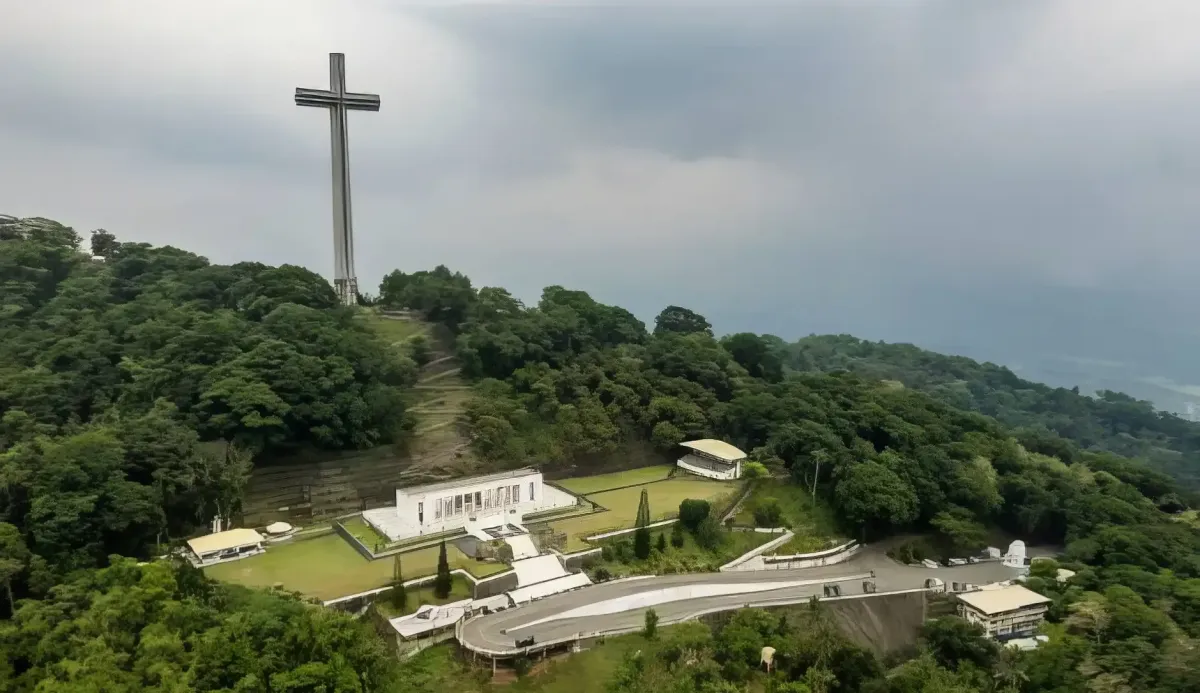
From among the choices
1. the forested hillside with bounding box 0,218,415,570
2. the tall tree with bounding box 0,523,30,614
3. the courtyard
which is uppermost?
the forested hillside with bounding box 0,218,415,570

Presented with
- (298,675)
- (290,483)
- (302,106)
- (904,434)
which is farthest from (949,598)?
(302,106)

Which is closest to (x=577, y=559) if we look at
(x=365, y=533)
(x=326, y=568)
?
(x=365, y=533)

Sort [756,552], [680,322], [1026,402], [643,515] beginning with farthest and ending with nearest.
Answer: [1026,402]
[680,322]
[756,552]
[643,515]

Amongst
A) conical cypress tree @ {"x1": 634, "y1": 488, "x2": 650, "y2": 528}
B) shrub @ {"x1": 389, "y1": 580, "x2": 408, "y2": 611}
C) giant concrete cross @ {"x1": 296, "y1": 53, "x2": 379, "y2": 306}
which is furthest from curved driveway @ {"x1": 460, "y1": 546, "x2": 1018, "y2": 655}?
giant concrete cross @ {"x1": 296, "y1": 53, "x2": 379, "y2": 306}

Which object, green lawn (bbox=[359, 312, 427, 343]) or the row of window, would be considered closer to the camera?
the row of window

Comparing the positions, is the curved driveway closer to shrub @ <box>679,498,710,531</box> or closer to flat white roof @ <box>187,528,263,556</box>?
shrub @ <box>679,498,710,531</box>

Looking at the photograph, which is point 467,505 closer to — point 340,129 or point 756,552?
point 756,552

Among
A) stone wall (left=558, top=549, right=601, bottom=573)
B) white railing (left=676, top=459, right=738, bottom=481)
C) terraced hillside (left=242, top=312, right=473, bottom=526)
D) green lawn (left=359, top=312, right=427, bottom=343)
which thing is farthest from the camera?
green lawn (left=359, top=312, right=427, bottom=343)
